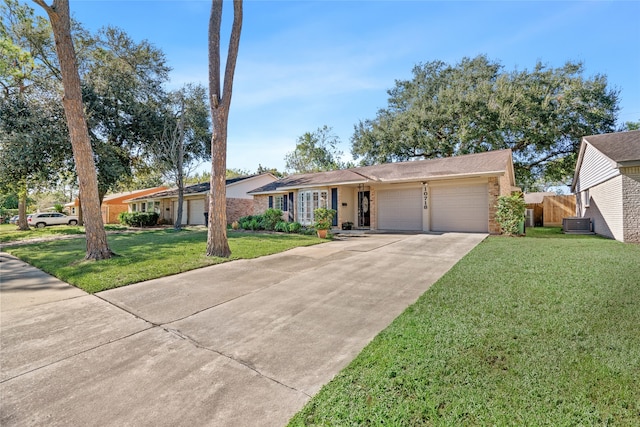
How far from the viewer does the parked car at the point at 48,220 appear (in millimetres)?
24906

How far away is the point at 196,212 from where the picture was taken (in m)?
24.0

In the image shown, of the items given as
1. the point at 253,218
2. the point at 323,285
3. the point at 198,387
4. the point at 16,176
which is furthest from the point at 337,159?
the point at 198,387

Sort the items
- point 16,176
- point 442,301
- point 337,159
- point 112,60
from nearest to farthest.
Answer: point 442,301 → point 16,176 → point 112,60 → point 337,159

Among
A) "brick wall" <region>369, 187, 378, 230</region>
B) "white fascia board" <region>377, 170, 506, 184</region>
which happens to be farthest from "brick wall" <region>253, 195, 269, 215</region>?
"white fascia board" <region>377, 170, 506, 184</region>

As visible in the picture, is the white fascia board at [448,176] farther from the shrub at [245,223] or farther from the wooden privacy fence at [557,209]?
the wooden privacy fence at [557,209]

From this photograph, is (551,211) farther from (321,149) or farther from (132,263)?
(132,263)

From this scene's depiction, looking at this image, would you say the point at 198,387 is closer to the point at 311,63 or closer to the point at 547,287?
the point at 547,287

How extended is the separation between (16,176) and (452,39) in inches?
918

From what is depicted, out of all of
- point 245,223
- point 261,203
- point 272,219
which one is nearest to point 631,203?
point 272,219

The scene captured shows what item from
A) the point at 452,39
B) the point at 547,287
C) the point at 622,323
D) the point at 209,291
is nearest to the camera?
the point at 622,323

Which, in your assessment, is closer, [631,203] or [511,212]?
[631,203]

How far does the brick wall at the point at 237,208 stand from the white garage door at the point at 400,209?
11.9 metres

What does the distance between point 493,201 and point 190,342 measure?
12.4m

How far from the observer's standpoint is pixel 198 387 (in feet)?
7.79
